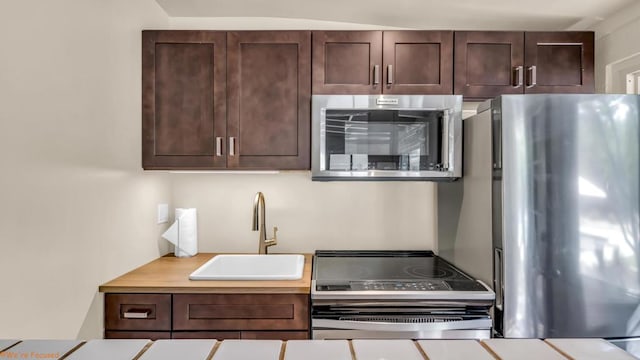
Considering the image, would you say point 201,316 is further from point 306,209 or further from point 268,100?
point 268,100

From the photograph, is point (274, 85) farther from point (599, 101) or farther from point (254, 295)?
point (599, 101)

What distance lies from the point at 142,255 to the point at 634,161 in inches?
92.4

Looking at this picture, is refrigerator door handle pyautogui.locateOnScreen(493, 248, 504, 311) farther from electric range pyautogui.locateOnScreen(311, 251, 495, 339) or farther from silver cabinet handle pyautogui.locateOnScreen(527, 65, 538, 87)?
silver cabinet handle pyautogui.locateOnScreen(527, 65, 538, 87)

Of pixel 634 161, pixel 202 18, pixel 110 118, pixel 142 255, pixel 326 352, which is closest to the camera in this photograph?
pixel 326 352

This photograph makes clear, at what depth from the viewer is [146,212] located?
2215mm

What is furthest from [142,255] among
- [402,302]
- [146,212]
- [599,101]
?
[599,101]

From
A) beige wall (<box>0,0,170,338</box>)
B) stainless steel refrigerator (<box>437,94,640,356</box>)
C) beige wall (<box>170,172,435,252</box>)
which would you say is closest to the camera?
beige wall (<box>0,0,170,338</box>)

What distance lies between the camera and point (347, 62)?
220 centimetres

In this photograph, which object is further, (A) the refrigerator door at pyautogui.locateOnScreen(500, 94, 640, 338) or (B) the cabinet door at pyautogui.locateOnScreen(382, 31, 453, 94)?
(B) the cabinet door at pyautogui.locateOnScreen(382, 31, 453, 94)

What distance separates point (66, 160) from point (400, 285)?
4.75ft

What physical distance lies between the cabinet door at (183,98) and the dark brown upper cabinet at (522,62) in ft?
4.23

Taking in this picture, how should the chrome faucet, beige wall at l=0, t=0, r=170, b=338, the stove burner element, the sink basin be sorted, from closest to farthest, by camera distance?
beige wall at l=0, t=0, r=170, b=338 < the stove burner element < the sink basin < the chrome faucet

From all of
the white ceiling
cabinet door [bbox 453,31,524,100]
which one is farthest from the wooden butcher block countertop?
the white ceiling

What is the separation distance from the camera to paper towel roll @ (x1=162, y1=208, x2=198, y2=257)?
94.3 inches
